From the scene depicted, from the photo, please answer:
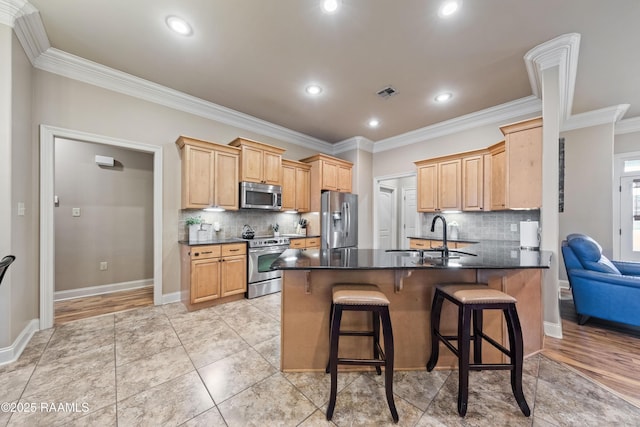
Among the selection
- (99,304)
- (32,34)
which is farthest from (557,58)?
(99,304)

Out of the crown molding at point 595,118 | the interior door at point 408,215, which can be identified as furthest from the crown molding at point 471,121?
the interior door at point 408,215

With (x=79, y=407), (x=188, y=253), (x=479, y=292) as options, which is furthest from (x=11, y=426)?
(x=479, y=292)

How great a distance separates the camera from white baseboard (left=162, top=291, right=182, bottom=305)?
3.42 meters

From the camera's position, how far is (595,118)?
3984 millimetres

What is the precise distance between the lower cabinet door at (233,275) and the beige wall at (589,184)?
5.46 m

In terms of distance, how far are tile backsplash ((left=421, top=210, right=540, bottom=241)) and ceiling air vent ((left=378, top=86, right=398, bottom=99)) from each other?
253 cm

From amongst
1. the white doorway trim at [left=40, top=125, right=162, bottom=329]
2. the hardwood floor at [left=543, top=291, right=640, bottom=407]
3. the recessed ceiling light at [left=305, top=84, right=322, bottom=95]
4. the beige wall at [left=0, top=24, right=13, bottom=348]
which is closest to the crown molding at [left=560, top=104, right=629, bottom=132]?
the hardwood floor at [left=543, top=291, right=640, bottom=407]

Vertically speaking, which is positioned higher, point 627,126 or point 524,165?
point 627,126

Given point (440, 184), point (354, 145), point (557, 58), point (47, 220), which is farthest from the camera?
point (354, 145)

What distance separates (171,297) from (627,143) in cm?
792

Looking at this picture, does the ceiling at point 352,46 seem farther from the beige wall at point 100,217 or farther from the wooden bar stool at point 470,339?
the wooden bar stool at point 470,339

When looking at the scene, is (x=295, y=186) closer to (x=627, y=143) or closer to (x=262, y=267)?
(x=262, y=267)

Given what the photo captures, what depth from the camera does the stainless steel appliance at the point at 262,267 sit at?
3682 millimetres

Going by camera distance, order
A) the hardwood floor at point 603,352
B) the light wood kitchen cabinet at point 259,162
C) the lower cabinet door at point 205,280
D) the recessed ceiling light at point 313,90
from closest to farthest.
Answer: the hardwood floor at point 603,352 < the lower cabinet door at point 205,280 < the recessed ceiling light at point 313,90 < the light wood kitchen cabinet at point 259,162
